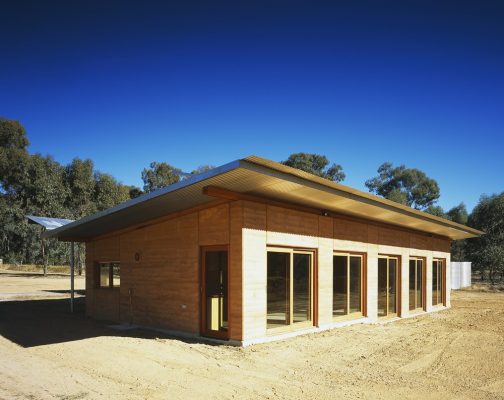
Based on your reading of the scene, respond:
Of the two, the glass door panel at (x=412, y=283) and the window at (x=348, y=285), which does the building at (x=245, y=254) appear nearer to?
the window at (x=348, y=285)

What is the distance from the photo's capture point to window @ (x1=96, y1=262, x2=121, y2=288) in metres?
12.4

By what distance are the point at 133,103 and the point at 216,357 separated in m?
12.0

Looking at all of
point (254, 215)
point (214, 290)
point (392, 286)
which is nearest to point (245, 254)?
point (254, 215)

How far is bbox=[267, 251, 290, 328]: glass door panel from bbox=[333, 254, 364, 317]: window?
2088mm

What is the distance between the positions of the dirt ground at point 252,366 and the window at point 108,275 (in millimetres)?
2003

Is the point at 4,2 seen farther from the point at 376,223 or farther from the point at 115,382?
the point at 376,223

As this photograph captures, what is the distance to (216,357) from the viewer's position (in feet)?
24.5

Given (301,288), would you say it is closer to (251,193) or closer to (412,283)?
(251,193)

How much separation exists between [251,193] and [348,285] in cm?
478

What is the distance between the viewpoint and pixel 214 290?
9.37 metres

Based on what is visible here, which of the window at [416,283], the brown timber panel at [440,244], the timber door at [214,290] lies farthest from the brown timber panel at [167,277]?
the brown timber panel at [440,244]

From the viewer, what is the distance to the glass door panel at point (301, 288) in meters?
9.71

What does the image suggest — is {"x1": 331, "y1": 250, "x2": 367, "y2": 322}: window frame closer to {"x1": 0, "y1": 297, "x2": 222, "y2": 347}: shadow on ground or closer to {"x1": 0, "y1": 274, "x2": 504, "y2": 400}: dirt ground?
{"x1": 0, "y1": 274, "x2": 504, "y2": 400}: dirt ground

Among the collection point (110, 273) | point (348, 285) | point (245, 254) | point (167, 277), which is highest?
point (245, 254)
